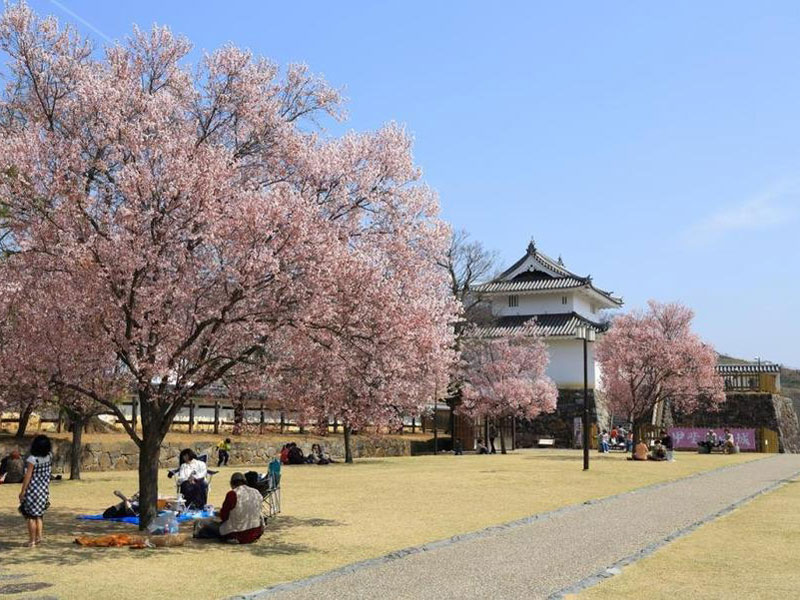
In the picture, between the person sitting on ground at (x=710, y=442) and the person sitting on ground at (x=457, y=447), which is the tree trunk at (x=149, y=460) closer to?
the person sitting on ground at (x=457, y=447)

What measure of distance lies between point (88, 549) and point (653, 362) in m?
37.8

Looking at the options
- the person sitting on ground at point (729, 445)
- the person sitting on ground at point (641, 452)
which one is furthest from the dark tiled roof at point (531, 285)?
the person sitting on ground at point (641, 452)

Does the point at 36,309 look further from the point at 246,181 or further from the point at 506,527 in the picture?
the point at 506,527

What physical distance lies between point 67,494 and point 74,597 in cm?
1217

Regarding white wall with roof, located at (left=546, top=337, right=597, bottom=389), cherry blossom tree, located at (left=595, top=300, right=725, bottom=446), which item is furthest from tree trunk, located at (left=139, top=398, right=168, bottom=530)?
white wall with roof, located at (left=546, top=337, right=597, bottom=389)

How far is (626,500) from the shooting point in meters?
19.2

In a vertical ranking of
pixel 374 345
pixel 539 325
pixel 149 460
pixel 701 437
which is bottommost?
pixel 701 437

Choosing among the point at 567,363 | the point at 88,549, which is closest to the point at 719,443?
the point at 567,363

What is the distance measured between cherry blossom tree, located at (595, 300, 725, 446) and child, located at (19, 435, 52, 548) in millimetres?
35558

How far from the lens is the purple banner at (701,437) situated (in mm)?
50344

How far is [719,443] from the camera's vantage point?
1948 inches

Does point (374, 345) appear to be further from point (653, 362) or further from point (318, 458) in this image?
point (653, 362)

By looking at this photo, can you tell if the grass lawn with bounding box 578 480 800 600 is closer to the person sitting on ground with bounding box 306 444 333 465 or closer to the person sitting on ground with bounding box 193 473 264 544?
the person sitting on ground with bounding box 193 473 264 544

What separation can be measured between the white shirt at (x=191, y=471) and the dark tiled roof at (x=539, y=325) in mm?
39613
